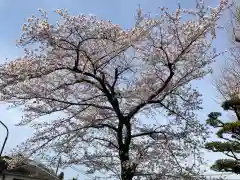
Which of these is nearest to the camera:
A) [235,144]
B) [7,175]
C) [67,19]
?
[67,19]

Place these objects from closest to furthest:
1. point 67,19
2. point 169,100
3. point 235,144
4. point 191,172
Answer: point 67,19 → point 191,172 → point 169,100 → point 235,144

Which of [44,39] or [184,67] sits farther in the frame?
[184,67]

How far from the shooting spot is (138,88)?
9.84 m

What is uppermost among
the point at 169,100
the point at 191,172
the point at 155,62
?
the point at 155,62

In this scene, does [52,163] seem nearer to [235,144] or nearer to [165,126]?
[165,126]

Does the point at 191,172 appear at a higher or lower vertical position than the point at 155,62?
lower

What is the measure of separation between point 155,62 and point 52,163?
13.3 feet

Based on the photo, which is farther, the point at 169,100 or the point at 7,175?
the point at 7,175

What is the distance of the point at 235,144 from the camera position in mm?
11789

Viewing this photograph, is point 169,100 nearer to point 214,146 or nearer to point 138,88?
point 138,88

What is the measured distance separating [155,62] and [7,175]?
1409 cm

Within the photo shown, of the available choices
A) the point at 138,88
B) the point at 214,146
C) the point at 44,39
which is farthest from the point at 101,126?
the point at 214,146

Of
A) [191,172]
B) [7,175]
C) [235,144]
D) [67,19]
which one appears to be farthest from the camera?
[7,175]

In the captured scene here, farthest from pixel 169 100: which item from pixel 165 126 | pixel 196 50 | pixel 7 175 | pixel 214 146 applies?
pixel 7 175
